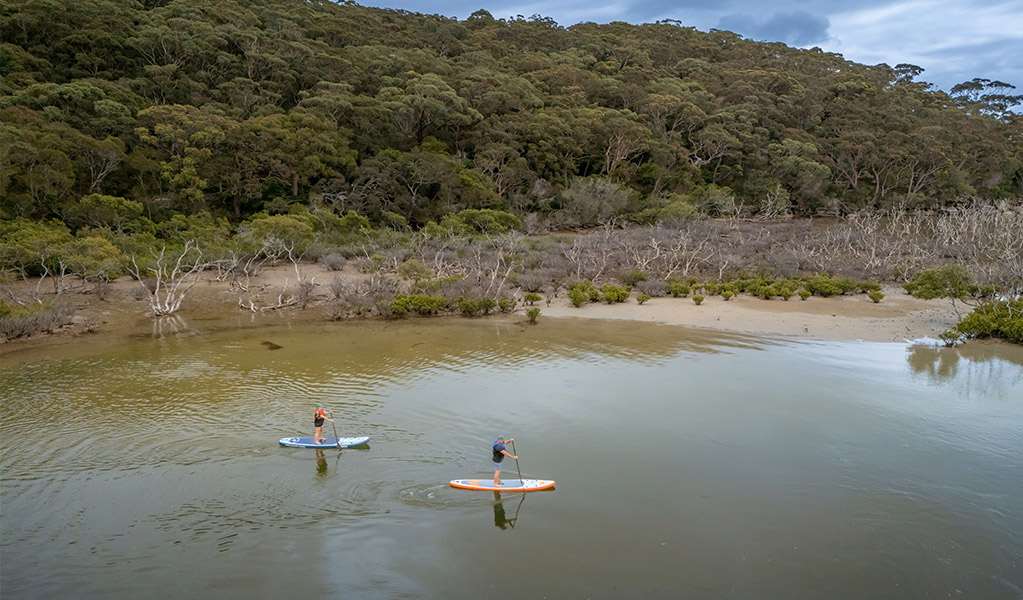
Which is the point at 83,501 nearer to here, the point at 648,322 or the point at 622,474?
the point at 622,474

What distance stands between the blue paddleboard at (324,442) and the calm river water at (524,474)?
5.2 inches

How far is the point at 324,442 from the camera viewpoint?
8.87 metres

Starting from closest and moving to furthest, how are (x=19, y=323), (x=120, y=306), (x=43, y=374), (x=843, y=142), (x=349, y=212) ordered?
(x=43, y=374) < (x=19, y=323) < (x=120, y=306) < (x=349, y=212) < (x=843, y=142)

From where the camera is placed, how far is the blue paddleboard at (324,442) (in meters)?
8.84

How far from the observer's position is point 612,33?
7281cm

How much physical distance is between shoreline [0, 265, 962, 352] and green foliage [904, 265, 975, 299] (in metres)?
0.31

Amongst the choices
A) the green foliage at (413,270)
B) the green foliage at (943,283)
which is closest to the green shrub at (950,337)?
the green foliage at (943,283)

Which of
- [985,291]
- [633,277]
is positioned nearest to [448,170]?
[633,277]

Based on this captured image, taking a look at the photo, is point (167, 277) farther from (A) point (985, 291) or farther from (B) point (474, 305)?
(A) point (985, 291)

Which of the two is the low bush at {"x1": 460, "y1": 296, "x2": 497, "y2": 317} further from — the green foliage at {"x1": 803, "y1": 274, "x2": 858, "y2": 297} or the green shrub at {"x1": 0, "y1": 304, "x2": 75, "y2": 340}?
the green foliage at {"x1": 803, "y1": 274, "x2": 858, "y2": 297}

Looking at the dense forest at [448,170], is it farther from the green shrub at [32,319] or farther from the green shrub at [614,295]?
the green shrub at [614,295]

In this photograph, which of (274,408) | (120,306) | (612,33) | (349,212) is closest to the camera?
(274,408)

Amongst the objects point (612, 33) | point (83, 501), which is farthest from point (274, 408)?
point (612, 33)

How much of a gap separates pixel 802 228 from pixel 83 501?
1495 inches
